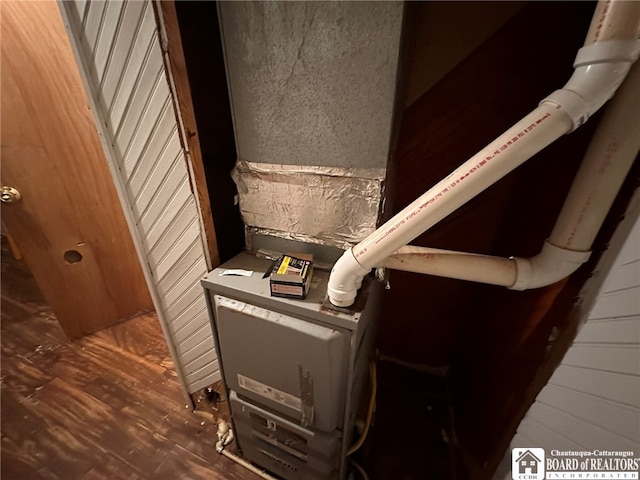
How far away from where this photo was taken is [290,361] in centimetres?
75

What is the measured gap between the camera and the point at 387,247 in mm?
576

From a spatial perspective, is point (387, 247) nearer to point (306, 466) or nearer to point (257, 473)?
point (306, 466)

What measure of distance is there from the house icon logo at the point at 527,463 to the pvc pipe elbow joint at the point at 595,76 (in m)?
0.75

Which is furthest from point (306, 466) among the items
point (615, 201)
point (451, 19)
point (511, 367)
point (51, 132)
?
point (51, 132)

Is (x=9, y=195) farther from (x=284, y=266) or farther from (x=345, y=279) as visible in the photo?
(x=345, y=279)

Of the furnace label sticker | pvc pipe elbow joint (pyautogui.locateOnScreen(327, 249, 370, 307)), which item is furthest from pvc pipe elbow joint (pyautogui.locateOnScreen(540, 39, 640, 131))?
the furnace label sticker

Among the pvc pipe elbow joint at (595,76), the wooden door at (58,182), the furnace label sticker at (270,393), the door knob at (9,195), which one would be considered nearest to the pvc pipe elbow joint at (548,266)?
the pvc pipe elbow joint at (595,76)

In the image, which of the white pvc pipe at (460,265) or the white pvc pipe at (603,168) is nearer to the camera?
the white pvc pipe at (603,168)

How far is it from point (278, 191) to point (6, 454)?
169 centimetres

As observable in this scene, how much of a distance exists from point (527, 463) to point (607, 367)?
38 cm

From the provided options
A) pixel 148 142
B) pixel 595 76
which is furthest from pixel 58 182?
pixel 595 76

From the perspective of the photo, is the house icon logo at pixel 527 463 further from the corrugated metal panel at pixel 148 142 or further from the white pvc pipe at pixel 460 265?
the corrugated metal panel at pixel 148 142

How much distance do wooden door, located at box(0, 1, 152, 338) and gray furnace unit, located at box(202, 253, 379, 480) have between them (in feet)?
3.94

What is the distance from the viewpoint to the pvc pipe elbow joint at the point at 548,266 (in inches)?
21.7
